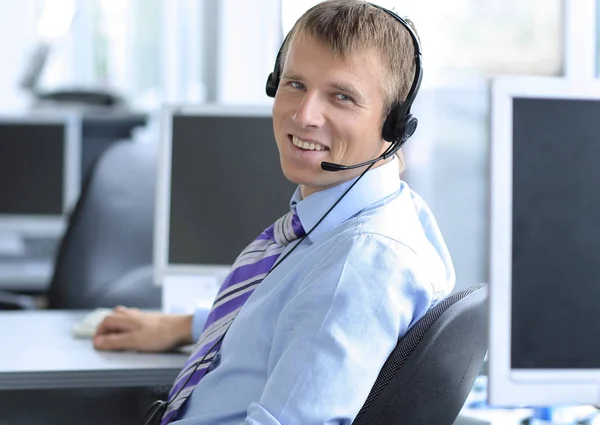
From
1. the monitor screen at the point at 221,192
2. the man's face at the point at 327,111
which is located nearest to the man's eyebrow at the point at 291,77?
the man's face at the point at 327,111

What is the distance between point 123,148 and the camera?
9.59 feet

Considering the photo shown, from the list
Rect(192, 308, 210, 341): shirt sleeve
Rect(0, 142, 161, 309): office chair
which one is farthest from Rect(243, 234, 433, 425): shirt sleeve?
Rect(0, 142, 161, 309): office chair

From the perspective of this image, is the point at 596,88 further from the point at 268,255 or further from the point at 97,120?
the point at 97,120

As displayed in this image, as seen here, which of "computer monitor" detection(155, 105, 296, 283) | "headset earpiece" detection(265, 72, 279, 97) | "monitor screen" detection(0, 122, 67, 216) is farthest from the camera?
"monitor screen" detection(0, 122, 67, 216)

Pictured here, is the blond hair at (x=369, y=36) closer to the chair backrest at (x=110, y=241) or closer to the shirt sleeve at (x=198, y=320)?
the shirt sleeve at (x=198, y=320)

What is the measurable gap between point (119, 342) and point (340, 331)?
0.71 meters

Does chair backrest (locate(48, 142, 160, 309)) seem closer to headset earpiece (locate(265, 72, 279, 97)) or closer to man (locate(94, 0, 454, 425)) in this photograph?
headset earpiece (locate(265, 72, 279, 97))

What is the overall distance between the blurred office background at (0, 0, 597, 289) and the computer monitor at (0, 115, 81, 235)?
448 mm

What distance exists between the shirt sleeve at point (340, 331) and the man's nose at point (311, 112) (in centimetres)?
18

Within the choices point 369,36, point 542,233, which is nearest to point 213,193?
point 369,36

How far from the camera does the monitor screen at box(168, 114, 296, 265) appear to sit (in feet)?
6.27

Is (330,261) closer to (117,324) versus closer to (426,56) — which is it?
(117,324)

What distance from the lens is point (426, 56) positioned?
2396mm

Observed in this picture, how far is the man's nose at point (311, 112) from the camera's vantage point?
120cm
